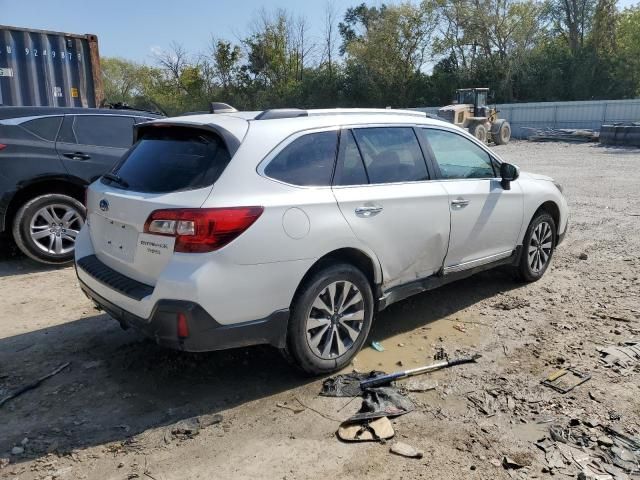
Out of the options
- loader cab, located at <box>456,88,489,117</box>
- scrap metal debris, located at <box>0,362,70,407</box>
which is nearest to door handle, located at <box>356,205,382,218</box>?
scrap metal debris, located at <box>0,362,70,407</box>

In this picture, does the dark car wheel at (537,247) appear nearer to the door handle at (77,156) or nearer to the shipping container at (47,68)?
the door handle at (77,156)

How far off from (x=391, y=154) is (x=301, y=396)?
74.8 inches

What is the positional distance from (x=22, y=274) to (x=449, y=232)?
4.73m

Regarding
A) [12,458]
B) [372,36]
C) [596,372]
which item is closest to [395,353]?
[596,372]

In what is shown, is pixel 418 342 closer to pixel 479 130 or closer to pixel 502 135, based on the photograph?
pixel 479 130

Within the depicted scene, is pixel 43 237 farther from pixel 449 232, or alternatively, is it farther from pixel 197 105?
pixel 197 105

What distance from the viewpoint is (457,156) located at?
4.73 metres

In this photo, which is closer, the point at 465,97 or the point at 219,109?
the point at 219,109

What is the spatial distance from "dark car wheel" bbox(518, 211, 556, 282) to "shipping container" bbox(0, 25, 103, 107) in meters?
8.40

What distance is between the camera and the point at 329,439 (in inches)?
119

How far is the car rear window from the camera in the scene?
3.24 metres

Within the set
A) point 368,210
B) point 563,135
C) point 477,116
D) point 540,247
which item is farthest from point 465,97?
point 368,210

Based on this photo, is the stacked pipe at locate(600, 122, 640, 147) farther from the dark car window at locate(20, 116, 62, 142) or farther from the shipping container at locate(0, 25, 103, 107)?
the dark car window at locate(20, 116, 62, 142)

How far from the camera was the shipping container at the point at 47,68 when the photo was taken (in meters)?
9.30
